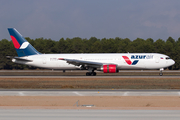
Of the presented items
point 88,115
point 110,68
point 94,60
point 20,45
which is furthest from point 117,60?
point 88,115

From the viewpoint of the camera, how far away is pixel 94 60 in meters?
45.6

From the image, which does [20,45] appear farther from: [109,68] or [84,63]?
[109,68]

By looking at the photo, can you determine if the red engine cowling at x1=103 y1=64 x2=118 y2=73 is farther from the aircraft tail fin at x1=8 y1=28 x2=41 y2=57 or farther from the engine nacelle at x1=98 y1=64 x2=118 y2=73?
the aircraft tail fin at x1=8 y1=28 x2=41 y2=57

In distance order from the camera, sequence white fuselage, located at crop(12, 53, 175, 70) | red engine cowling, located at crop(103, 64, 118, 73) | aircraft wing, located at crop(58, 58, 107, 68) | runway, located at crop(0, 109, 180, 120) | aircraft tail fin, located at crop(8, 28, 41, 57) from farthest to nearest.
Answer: aircraft tail fin, located at crop(8, 28, 41, 57) → white fuselage, located at crop(12, 53, 175, 70) → aircraft wing, located at crop(58, 58, 107, 68) → red engine cowling, located at crop(103, 64, 118, 73) → runway, located at crop(0, 109, 180, 120)

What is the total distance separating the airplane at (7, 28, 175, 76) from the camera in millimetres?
44062

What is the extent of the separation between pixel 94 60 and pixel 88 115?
1303 inches

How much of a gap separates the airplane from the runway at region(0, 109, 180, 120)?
1167 inches

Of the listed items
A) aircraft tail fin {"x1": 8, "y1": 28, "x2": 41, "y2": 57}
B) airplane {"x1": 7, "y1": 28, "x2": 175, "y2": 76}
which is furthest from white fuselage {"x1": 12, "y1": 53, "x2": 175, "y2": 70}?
aircraft tail fin {"x1": 8, "y1": 28, "x2": 41, "y2": 57}

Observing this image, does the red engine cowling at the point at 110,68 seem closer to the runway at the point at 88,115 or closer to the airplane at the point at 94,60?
the airplane at the point at 94,60

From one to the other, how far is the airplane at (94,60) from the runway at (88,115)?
2965 cm

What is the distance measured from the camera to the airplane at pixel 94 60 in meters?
44.1

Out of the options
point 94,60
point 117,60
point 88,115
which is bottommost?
point 88,115

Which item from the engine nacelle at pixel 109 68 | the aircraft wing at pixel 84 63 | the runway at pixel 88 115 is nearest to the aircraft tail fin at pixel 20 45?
the aircraft wing at pixel 84 63

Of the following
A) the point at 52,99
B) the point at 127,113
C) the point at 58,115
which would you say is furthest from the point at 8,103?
the point at 127,113
